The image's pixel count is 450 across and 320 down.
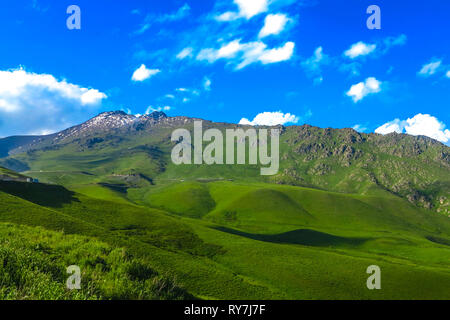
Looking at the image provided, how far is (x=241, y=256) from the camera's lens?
7375cm

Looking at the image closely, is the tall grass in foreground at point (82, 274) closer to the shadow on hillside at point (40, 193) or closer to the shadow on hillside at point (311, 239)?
the shadow on hillside at point (40, 193)

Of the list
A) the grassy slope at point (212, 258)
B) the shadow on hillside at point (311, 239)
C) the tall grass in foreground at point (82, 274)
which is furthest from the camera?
the shadow on hillside at point (311, 239)

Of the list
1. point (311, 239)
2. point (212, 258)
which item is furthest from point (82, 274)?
point (311, 239)

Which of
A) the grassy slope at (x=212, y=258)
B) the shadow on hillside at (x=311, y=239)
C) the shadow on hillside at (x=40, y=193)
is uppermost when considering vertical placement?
the shadow on hillside at (x=40, y=193)

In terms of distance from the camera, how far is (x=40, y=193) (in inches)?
3482

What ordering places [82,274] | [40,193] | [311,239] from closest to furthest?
1. [82,274]
2. [40,193]
3. [311,239]

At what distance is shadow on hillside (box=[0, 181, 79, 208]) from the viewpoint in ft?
268

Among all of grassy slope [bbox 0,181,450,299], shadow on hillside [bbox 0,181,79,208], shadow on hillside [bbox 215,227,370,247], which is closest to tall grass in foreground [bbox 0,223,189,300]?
grassy slope [bbox 0,181,450,299]

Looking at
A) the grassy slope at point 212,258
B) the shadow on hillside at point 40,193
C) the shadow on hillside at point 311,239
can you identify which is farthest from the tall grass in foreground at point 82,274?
the shadow on hillside at point 311,239

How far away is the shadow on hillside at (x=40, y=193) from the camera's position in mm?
81750

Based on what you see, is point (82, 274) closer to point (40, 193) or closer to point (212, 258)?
point (212, 258)

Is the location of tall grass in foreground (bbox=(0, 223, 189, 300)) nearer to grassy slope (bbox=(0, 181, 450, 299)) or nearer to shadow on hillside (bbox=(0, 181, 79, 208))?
grassy slope (bbox=(0, 181, 450, 299))

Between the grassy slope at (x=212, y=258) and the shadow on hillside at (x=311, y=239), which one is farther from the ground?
the grassy slope at (x=212, y=258)
